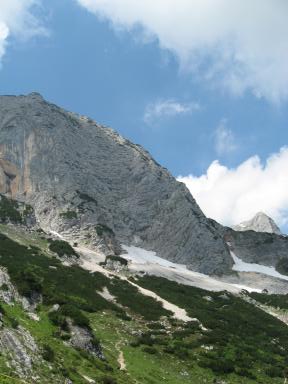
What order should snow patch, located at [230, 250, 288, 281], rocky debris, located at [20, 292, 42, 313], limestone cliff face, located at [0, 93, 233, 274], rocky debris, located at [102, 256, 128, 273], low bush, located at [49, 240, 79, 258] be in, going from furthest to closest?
snow patch, located at [230, 250, 288, 281] < limestone cliff face, located at [0, 93, 233, 274] < rocky debris, located at [102, 256, 128, 273] < low bush, located at [49, 240, 79, 258] < rocky debris, located at [20, 292, 42, 313]

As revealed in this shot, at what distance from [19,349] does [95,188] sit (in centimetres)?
11004

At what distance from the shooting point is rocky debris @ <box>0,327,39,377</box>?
24203 mm

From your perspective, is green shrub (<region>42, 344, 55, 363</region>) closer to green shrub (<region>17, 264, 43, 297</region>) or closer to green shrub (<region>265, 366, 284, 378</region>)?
green shrub (<region>17, 264, 43, 297</region>)

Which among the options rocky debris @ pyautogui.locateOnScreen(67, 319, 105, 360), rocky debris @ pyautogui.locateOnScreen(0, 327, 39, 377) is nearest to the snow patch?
rocky debris @ pyautogui.locateOnScreen(67, 319, 105, 360)

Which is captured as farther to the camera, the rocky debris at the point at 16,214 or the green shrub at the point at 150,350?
the rocky debris at the point at 16,214

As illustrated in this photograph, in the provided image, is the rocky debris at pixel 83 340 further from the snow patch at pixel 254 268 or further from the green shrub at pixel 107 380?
the snow patch at pixel 254 268

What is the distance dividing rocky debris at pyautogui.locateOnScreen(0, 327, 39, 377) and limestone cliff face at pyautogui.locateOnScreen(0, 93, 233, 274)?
3305 inches

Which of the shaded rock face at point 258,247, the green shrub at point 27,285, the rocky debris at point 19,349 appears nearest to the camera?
the rocky debris at point 19,349

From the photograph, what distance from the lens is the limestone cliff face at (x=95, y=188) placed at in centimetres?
12319

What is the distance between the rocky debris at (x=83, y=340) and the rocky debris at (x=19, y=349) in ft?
16.3

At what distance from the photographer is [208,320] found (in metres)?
60.9

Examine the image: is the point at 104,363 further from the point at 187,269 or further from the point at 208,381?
the point at 187,269

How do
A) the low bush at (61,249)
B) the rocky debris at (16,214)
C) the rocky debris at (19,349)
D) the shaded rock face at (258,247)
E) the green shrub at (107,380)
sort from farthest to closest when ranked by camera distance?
the shaded rock face at (258,247), the rocky debris at (16,214), the low bush at (61,249), the green shrub at (107,380), the rocky debris at (19,349)

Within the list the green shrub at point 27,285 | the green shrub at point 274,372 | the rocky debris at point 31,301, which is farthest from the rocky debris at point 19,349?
the green shrub at point 274,372
